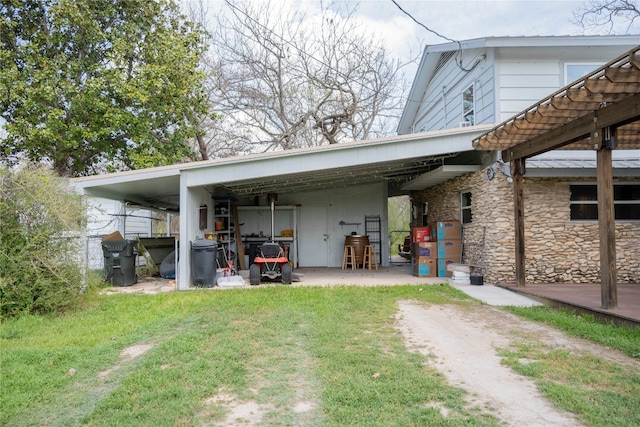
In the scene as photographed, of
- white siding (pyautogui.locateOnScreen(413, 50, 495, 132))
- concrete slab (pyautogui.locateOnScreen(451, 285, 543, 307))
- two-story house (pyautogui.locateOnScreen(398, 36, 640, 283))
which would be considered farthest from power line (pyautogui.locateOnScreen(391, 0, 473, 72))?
concrete slab (pyautogui.locateOnScreen(451, 285, 543, 307))

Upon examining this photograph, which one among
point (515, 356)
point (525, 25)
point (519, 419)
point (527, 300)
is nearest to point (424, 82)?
point (525, 25)

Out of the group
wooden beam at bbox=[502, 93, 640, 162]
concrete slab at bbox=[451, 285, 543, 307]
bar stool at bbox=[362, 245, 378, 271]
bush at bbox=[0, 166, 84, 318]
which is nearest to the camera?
wooden beam at bbox=[502, 93, 640, 162]

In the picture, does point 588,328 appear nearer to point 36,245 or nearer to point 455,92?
point 36,245

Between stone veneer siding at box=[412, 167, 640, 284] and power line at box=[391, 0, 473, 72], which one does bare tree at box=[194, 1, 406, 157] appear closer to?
power line at box=[391, 0, 473, 72]

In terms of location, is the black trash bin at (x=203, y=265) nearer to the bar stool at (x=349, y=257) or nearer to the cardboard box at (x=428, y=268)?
the bar stool at (x=349, y=257)

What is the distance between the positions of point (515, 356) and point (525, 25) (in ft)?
41.0

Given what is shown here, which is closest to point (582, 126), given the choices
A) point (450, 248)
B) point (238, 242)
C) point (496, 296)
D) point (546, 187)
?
point (546, 187)

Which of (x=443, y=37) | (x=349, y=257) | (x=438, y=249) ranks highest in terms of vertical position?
(x=443, y=37)

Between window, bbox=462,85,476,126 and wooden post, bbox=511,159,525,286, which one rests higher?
window, bbox=462,85,476,126

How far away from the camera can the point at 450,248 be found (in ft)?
31.9

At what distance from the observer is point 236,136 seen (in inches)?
659

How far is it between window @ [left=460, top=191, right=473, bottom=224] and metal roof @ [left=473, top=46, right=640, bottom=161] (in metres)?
2.10

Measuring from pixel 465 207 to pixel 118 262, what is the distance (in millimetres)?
7894

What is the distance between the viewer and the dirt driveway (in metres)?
2.86
